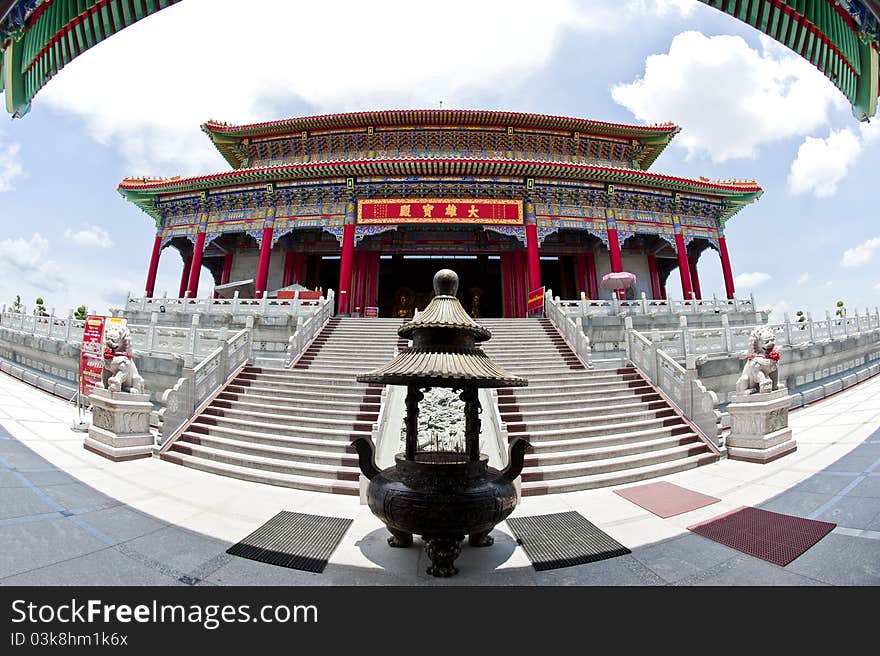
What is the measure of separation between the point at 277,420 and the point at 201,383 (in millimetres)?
2232

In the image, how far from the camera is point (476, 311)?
2342 cm

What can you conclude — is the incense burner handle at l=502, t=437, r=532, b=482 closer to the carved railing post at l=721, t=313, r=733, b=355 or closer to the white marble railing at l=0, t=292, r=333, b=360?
the white marble railing at l=0, t=292, r=333, b=360

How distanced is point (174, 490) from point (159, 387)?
555 centimetres

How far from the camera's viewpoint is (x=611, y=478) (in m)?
5.88

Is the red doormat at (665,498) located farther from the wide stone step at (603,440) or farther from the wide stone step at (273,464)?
the wide stone step at (273,464)

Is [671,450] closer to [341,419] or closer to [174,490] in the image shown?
[341,419]

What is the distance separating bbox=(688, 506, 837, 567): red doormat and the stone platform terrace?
112mm

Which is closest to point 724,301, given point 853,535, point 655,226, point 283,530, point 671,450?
point 655,226

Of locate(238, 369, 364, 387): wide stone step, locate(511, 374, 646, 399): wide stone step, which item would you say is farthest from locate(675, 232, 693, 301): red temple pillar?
locate(238, 369, 364, 387): wide stone step

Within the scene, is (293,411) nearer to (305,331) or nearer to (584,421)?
(305,331)

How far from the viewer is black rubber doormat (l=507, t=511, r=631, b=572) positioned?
11.7ft

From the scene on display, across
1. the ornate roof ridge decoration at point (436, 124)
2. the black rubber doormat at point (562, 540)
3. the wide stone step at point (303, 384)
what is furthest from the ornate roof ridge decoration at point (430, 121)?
the black rubber doormat at point (562, 540)

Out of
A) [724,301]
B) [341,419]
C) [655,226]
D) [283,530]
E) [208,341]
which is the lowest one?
[283,530]

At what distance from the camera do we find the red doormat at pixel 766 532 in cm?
353
